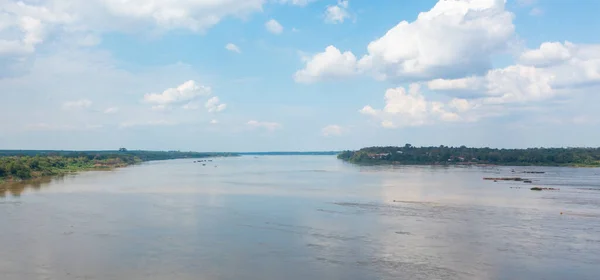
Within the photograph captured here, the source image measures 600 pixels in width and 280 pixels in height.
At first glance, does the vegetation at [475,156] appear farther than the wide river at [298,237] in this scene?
Yes

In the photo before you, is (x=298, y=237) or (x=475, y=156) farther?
(x=475, y=156)

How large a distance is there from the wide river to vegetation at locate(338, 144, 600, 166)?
43899 mm

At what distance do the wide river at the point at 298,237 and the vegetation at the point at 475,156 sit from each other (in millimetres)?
43899

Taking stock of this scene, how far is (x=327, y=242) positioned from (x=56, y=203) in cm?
1532

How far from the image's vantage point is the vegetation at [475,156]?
2596 inches

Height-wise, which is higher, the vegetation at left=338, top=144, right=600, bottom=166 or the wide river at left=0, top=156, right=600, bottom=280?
the vegetation at left=338, top=144, right=600, bottom=166

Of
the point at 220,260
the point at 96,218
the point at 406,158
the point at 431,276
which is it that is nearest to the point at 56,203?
the point at 96,218

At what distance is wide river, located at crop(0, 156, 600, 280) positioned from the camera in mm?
11633

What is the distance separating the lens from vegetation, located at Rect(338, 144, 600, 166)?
2596 inches

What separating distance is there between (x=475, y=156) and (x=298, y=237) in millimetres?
67703

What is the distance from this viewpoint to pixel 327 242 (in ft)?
48.1

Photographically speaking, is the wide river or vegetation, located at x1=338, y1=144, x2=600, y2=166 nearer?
the wide river

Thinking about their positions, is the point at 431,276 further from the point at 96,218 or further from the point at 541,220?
the point at 96,218

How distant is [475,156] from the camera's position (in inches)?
3036
